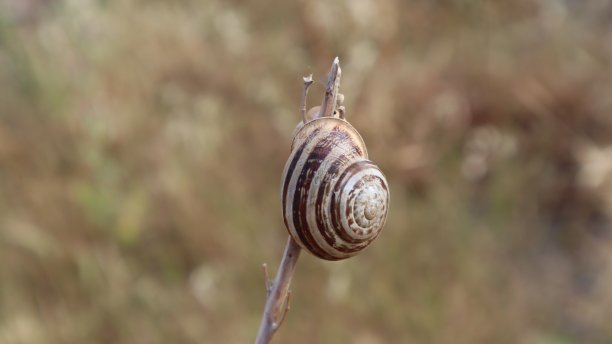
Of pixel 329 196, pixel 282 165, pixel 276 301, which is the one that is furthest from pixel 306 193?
pixel 282 165

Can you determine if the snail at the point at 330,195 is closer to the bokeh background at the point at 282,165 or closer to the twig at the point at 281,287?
the twig at the point at 281,287

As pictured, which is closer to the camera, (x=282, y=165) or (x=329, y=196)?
(x=329, y=196)

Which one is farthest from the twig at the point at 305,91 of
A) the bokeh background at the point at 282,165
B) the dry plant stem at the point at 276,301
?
the bokeh background at the point at 282,165

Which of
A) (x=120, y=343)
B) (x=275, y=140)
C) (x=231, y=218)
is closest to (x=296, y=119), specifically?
(x=275, y=140)

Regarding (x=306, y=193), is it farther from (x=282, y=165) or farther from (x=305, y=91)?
(x=282, y=165)

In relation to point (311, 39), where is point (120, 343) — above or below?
below

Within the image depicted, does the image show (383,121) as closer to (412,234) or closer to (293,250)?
(412,234)
